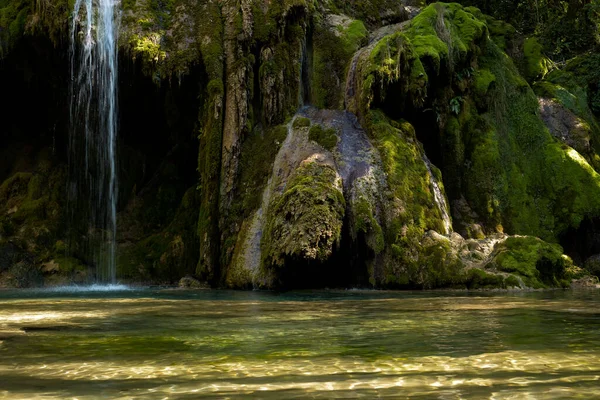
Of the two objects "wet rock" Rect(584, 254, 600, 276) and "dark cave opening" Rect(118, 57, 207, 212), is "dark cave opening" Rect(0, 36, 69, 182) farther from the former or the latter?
"wet rock" Rect(584, 254, 600, 276)

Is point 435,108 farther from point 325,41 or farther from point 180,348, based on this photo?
point 180,348

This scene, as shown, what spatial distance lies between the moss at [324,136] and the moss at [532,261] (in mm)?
5007

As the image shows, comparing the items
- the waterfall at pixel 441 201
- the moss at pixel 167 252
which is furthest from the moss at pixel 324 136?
the moss at pixel 167 252

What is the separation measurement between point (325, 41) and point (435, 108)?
4202mm

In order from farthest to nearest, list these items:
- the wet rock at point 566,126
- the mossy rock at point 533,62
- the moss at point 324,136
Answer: the mossy rock at point 533,62 < the wet rock at point 566,126 < the moss at point 324,136

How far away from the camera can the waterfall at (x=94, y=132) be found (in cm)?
1939

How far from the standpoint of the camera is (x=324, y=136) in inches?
689

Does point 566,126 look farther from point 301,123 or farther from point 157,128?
point 157,128

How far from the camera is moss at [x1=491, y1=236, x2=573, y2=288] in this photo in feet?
48.2

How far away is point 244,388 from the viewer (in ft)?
13.1

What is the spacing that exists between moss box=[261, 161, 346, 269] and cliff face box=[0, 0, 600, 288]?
44 mm

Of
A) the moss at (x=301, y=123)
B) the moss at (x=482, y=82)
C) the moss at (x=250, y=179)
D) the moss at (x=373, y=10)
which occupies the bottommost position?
the moss at (x=250, y=179)

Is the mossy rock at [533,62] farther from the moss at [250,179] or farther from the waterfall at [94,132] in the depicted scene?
the waterfall at [94,132]

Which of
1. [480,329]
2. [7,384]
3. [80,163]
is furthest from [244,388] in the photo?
[80,163]
